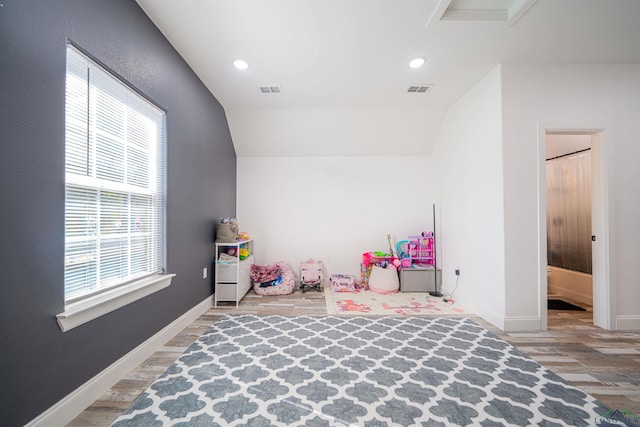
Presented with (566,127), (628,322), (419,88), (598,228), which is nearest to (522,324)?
(628,322)

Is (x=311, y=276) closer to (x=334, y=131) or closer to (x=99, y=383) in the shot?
(x=334, y=131)

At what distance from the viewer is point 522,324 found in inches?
96.0

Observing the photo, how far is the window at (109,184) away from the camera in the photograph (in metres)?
1.43

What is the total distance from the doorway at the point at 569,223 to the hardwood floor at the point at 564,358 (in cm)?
62

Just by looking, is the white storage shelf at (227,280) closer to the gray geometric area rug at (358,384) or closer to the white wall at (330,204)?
the gray geometric area rug at (358,384)

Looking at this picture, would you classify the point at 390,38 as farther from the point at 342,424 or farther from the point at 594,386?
the point at 594,386

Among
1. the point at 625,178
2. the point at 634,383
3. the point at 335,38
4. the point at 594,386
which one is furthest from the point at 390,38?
the point at 634,383

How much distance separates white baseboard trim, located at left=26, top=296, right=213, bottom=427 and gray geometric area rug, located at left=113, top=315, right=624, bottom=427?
0.29 metres

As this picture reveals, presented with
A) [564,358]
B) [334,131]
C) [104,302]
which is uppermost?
[334,131]

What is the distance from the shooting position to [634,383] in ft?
5.44

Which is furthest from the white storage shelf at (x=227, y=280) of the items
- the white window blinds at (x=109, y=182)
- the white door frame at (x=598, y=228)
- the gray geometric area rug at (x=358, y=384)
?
the white door frame at (x=598, y=228)

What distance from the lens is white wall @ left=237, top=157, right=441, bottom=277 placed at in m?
4.26

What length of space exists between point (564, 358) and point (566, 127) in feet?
7.51

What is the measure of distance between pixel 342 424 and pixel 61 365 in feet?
Result: 5.27
